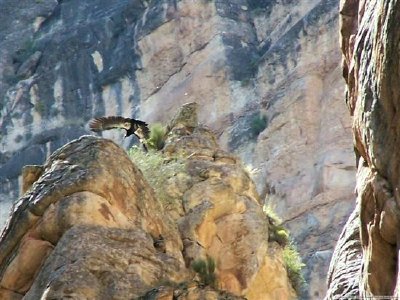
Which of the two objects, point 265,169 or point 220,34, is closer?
point 265,169

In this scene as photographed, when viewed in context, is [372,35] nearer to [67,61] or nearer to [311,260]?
[311,260]

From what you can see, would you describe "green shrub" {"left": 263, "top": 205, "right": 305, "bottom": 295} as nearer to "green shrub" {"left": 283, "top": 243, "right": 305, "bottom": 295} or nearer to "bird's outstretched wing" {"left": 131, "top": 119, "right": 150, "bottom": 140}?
"green shrub" {"left": 283, "top": 243, "right": 305, "bottom": 295}

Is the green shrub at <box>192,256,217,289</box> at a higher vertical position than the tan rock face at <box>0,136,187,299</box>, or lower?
lower

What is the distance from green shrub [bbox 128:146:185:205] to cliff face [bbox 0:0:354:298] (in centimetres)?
2058

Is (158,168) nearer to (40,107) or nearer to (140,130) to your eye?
(140,130)

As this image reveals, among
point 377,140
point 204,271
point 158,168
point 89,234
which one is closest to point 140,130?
point 158,168

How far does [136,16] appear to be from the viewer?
48.5 m

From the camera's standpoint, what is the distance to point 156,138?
19344 mm

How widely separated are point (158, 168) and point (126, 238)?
4.03 meters

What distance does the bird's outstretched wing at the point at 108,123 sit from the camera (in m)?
20.1

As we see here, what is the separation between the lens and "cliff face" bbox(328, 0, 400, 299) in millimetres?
6617

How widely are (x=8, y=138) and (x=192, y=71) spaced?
27.1 ft

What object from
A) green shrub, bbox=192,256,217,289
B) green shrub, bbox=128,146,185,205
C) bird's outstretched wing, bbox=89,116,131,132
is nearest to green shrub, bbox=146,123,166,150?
green shrub, bbox=128,146,185,205

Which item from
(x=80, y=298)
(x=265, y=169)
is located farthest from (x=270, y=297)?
(x=265, y=169)
